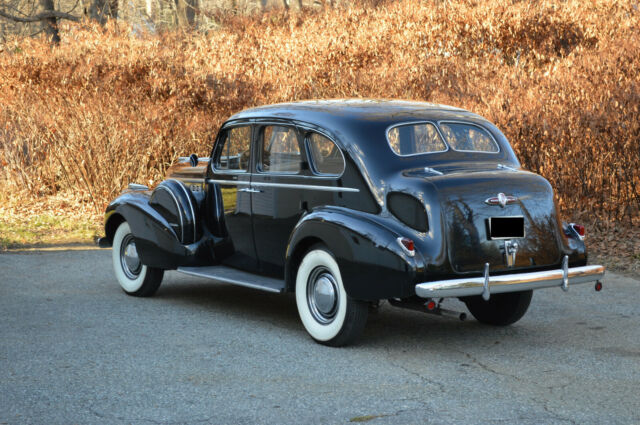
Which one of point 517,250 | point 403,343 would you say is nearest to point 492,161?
point 517,250

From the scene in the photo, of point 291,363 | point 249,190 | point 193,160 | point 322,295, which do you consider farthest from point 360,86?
point 291,363

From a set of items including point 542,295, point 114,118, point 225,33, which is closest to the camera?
point 542,295

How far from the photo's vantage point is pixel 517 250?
20.5ft

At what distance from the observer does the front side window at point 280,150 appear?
7137 mm

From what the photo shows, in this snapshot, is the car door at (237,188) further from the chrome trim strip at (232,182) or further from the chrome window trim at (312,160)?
the chrome window trim at (312,160)

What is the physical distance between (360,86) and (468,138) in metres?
9.26

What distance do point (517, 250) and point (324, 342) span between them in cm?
156

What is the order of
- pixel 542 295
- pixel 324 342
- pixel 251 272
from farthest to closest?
1. pixel 542 295
2. pixel 251 272
3. pixel 324 342

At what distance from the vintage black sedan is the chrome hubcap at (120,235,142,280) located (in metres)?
0.46

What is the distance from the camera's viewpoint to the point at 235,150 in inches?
312

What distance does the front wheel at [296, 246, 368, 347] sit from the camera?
20.6 ft

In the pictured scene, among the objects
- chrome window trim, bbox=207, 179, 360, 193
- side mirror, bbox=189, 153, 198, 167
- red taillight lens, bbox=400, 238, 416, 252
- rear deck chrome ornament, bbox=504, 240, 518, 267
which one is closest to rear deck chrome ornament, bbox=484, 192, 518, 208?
rear deck chrome ornament, bbox=504, 240, 518, 267

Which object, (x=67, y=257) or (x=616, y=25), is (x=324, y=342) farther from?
(x=616, y=25)

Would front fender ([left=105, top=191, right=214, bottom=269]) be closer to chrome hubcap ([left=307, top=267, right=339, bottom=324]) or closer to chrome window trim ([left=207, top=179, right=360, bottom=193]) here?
chrome window trim ([left=207, top=179, right=360, bottom=193])
